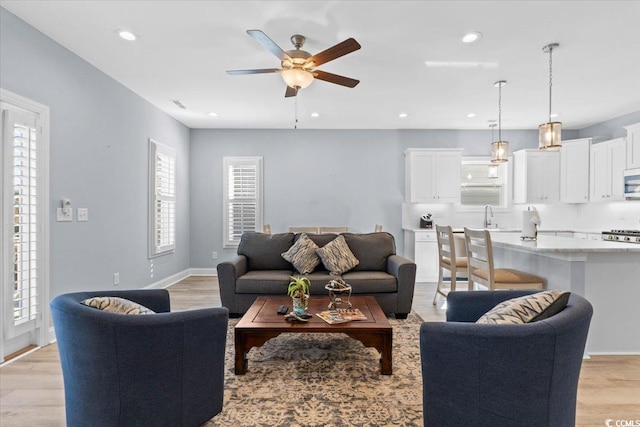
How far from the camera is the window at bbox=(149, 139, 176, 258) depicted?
16.4 feet

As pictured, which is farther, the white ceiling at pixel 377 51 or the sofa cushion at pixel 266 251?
the sofa cushion at pixel 266 251

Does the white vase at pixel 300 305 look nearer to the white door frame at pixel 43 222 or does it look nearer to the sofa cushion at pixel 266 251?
the sofa cushion at pixel 266 251

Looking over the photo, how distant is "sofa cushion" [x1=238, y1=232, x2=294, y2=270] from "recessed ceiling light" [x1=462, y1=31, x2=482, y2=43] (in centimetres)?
280

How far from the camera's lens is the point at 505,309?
1.54 meters

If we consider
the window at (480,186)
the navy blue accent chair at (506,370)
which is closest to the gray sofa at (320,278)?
the navy blue accent chair at (506,370)

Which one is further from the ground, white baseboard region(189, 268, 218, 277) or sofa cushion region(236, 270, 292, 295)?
sofa cushion region(236, 270, 292, 295)

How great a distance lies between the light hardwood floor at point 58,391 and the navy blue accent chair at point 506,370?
0.90 metres

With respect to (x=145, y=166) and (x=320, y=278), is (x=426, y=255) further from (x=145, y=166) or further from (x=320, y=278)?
(x=145, y=166)

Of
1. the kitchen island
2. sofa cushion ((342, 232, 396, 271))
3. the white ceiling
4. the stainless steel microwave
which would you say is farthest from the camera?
the stainless steel microwave

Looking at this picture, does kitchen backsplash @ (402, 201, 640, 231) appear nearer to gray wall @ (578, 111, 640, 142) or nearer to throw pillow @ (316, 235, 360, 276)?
gray wall @ (578, 111, 640, 142)

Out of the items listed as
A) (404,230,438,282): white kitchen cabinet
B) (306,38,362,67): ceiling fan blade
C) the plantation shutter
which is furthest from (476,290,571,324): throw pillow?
(404,230,438,282): white kitchen cabinet

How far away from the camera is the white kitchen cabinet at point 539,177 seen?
6.02 m

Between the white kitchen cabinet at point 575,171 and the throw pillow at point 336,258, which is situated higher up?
the white kitchen cabinet at point 575,171

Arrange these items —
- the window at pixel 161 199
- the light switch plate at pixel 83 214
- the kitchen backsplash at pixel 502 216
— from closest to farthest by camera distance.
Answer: the light switch plate at pixel 83 214
the window at pixel 161 199
the kitchen backsplash at pixel 502 216
